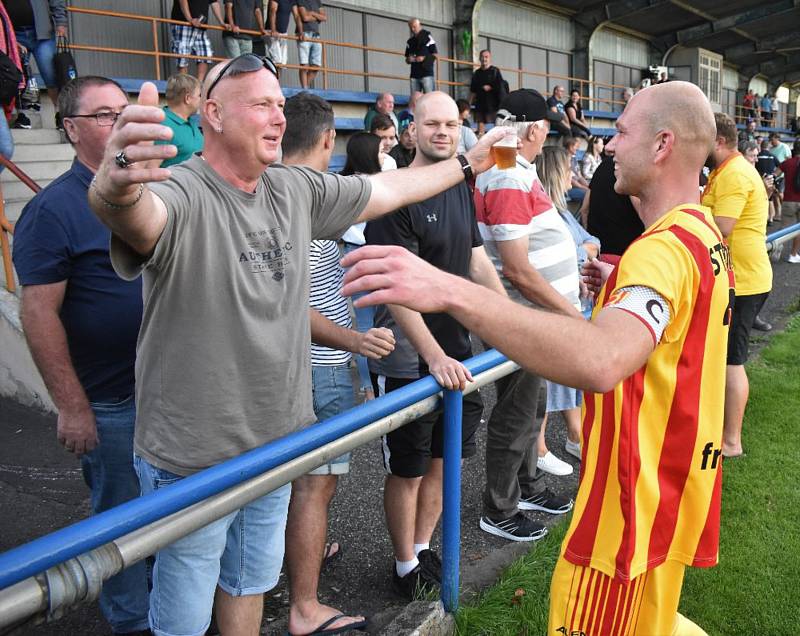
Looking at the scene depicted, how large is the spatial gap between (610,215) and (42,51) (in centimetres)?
725

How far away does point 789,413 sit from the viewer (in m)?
5.10

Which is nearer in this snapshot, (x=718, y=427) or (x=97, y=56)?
(x=718, y=427)

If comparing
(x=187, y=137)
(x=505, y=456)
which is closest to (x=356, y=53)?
(x=187, y=137)

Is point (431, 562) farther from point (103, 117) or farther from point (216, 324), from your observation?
point (103, 117)

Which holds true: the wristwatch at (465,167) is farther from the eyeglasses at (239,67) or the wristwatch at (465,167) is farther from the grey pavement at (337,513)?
the grey pavement at (337,513)

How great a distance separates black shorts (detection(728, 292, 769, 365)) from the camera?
4.47 m

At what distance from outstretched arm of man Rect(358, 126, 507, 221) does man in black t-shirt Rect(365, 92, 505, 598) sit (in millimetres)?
296

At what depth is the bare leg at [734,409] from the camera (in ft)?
14.5

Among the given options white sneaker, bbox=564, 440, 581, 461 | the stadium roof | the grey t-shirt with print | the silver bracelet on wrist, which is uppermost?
the stadium roof

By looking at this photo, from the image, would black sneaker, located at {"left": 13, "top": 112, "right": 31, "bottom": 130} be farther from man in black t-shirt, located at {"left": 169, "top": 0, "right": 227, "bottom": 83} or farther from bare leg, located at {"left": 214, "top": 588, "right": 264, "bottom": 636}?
bare leg, located at {"left": 214, "top": 588, "right": 264, "bottom": 636}

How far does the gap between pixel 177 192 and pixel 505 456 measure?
7.61 ft

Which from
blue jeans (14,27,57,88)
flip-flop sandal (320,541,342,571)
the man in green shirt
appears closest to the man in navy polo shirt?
flip-flop sandal (320,541,342,571)

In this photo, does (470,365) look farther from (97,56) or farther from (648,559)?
(97,56)

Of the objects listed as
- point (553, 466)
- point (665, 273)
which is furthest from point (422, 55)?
point (665, 273)
